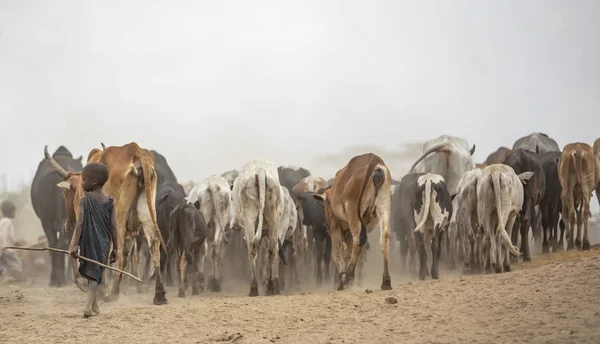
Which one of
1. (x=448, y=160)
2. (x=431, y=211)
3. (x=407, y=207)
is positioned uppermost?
(x=448, y=160)

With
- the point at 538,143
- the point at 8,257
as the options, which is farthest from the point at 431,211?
the point at 8,257

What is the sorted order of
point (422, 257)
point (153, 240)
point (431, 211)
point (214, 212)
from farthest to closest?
point (214, 212)
point (422, 257)
point (431, 211)
point (153, 240)

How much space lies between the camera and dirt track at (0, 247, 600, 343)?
242 inches

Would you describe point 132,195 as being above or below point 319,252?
above

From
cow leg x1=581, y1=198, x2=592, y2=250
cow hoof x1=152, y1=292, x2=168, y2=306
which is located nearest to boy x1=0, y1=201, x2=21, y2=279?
cow hoof x1=152, y1=292, x2=168, y2=306

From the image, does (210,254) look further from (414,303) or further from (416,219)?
(414,303)

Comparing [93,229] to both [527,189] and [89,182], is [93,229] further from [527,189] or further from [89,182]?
[527,189]

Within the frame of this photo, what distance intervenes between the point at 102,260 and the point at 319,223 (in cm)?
756

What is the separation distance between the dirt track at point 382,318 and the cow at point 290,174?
1115cm

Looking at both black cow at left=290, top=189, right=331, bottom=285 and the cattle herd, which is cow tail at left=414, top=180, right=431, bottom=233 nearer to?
the cattle herd

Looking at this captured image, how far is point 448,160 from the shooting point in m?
16.0

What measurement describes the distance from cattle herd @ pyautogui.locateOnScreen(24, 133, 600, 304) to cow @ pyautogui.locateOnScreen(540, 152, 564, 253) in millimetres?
31

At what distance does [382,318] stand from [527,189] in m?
7.36

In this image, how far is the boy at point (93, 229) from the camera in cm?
762
